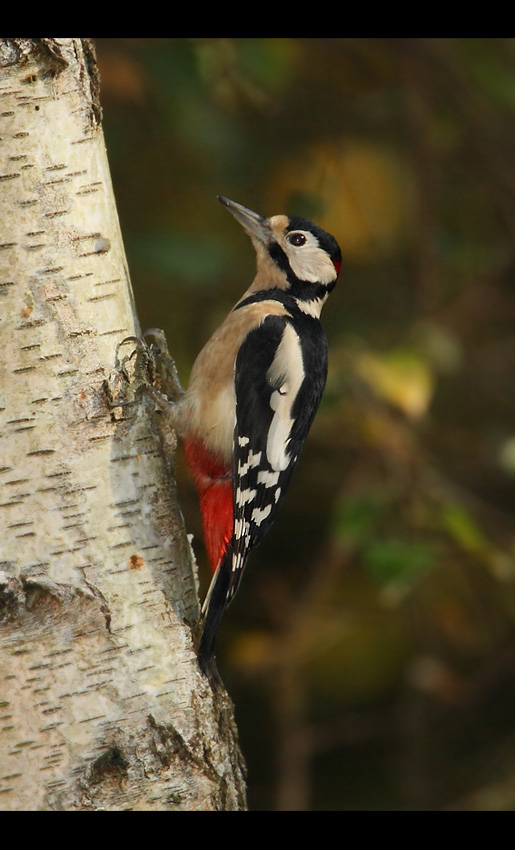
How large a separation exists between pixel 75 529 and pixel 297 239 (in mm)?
1523

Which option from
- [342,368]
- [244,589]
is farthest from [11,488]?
[244,589]

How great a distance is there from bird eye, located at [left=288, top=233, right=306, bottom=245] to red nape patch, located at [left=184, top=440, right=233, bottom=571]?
32.2 inches

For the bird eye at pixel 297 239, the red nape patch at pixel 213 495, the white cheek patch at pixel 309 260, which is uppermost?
the bird eye at pixel 297 239

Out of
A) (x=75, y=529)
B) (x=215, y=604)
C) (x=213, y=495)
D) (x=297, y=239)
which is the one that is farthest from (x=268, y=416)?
(x=75, y=529)

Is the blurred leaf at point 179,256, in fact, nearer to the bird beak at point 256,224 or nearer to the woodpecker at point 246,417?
the bird beak at point 256,224

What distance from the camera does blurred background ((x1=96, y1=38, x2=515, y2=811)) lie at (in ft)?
11.1

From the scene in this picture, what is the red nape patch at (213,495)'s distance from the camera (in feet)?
7.95

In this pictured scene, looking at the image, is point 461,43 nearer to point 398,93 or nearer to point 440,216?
point 398,93

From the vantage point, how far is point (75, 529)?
171 cm

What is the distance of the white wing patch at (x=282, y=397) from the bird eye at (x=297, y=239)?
0.47m

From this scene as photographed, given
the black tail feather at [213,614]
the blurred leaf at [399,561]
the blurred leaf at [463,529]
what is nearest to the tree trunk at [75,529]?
the black tail feather at [213,614]

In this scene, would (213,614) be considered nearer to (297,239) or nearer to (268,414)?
(268,414)

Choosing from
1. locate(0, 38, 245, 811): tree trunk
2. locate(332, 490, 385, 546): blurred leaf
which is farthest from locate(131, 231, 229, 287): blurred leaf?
locate(0, 38, 245, 811): tree trunk

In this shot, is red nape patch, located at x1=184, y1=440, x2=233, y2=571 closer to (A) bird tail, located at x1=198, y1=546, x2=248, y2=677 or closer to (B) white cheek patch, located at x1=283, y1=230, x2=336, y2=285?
(A) bird tail, located at x1=198, y1=546, x2=248, y2=677
